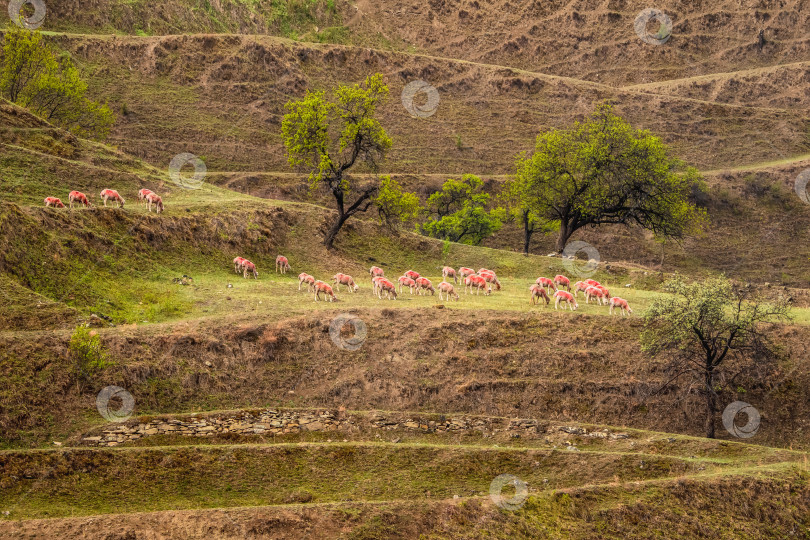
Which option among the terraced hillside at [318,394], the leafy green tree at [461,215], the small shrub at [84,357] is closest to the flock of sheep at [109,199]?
the terraced hillside at [318,394]

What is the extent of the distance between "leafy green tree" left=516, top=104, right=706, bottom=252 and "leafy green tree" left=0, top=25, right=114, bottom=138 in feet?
140

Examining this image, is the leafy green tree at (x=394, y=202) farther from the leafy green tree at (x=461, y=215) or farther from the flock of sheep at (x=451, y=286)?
the leafy green tree at (x=461, y=215)

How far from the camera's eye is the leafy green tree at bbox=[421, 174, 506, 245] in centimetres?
7475

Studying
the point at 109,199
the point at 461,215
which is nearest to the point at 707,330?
the point at 109,199

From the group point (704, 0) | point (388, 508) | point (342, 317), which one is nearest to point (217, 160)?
point (342, 317)

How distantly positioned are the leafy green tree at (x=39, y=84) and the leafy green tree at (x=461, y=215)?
35.0 metres

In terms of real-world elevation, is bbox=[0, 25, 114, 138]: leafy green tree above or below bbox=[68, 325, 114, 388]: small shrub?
above

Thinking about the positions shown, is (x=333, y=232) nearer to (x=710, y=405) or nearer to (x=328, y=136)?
(x=328, y=136)

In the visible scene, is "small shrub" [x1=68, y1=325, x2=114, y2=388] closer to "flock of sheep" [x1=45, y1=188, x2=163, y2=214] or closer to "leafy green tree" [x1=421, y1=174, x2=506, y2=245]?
"flock of sheep" [x1=45, y1=188, x2=163, y2=214]

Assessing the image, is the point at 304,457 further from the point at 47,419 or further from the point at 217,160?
the point at 217,160

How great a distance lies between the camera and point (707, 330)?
30.2m

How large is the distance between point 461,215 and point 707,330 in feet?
153

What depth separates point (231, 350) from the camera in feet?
101

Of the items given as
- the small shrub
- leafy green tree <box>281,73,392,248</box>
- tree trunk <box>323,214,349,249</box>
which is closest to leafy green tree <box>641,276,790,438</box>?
the small shrub
